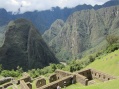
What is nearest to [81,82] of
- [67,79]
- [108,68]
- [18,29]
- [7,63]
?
[67,79]

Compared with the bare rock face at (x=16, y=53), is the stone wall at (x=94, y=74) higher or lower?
higher

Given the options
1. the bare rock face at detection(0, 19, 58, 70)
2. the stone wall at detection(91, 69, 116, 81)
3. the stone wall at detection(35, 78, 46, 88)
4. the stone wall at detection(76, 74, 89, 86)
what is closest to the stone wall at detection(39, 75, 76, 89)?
the stone wall at detection(76, 74, 89, 86)

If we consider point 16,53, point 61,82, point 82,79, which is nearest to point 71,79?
point 82,79

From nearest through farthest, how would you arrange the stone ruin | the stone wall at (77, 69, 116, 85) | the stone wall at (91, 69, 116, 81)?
the stone ruin < the stone wall at (91, 69, 116, 81) < the stone wall at (77, 69, 116, 85)

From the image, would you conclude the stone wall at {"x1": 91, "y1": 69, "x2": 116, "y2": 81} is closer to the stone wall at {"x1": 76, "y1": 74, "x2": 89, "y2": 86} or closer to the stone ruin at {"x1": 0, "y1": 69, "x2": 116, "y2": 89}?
the stone ruin at {"x1": 0, "y1": 69, "x2": 116, "y2": 89}

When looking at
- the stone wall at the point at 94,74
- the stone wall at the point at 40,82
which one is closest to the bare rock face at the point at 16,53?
the stone wall at the point at 40,82

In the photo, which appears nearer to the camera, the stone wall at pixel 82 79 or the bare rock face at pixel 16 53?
the stone wall at pixel 82 79

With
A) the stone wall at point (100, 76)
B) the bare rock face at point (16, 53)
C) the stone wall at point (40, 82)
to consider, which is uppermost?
the stone wall at point (100, 76)

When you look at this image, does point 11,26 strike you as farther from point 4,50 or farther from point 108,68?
point 108,68

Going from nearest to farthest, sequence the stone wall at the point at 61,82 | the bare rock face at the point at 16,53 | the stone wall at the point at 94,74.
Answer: the stone wall at the point at 61,82 < the stone wall at the point at 94,74 < the bare rock face at the point at 16,53

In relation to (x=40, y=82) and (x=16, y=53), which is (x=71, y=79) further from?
(x=16, y=53)

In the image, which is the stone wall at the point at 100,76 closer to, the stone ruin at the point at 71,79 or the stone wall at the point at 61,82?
the stone ruin at the point at 71,79

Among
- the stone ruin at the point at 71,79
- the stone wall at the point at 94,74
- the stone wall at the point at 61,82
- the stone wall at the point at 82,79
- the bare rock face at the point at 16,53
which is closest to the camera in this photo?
the stone wall at the point at 61,82

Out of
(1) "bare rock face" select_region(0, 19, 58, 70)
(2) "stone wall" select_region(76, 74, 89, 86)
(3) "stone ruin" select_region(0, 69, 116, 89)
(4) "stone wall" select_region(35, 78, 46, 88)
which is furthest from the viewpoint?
(1) "bare rock face" select_region(0, 19, 58, 70)
